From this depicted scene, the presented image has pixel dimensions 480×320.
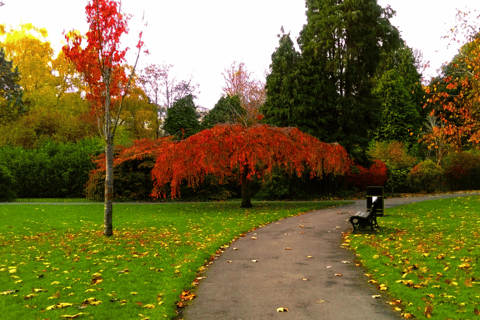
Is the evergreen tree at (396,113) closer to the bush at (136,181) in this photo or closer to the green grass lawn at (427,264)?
the bush at (136,181)

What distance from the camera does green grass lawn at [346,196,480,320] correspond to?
4.81 m

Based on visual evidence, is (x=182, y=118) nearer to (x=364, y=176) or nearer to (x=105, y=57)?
(x=364, y=176)

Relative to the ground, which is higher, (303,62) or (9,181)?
(303,62)

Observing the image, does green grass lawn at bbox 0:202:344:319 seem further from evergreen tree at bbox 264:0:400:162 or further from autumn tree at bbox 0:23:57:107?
autumn tree at bbox 0:23:57:107

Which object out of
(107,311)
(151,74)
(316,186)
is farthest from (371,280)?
(151,74)

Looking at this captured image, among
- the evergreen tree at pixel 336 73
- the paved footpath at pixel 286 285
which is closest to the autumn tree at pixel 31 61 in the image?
the evergreen tree at pixel 336 73

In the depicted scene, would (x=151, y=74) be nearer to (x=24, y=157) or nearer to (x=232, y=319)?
(x=24, y=157)

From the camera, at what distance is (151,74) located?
41.6 metres

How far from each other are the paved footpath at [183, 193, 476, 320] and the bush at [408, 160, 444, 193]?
20808 millimetres

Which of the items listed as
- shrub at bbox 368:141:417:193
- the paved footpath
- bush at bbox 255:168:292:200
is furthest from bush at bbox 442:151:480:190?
the paved footpath

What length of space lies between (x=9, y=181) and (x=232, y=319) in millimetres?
21873

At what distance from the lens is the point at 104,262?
24.1 feet

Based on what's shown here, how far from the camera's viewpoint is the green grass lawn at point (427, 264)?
481 cm

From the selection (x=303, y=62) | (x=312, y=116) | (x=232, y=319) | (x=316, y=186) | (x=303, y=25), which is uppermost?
(x=303, y=25)
